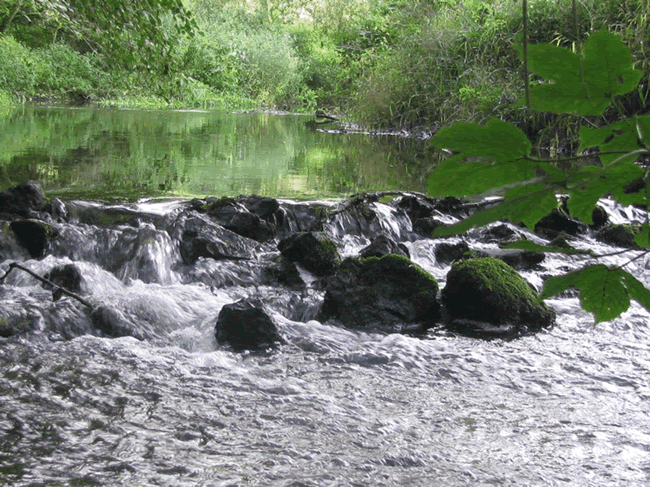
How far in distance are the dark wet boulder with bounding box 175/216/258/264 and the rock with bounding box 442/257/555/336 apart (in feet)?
6.17

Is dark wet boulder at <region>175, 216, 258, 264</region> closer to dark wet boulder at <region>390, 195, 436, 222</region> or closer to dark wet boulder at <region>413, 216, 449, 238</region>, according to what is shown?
dark wet boulder at <region>413, 216, 449, 238</region>

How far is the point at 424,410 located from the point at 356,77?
15587mm

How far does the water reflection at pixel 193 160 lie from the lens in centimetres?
763

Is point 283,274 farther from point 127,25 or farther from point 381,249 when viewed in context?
point 127,25

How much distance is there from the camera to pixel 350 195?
7492 millimetres

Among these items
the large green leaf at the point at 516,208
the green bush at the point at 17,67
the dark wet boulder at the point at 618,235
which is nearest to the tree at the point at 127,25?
the dark wet boulder at the point at 618,235

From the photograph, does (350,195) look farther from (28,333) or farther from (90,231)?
(28,333)

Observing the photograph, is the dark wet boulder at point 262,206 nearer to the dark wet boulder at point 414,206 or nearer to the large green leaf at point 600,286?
the dark wet boulder at point 414,206

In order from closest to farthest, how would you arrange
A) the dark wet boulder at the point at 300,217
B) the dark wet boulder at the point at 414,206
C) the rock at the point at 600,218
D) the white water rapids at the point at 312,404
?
1. the white water rapids at the point at 312,404
2. the dark wet boulder at the point at 300,217
3. the dark wet boulder at the point at 414,206
4. the rock at the point at 600,218

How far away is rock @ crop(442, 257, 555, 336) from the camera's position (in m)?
4.23

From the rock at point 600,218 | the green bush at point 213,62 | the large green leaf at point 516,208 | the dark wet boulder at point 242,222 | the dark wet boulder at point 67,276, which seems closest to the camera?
the large green leaf at point 516,208

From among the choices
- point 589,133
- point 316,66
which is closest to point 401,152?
point 589,133

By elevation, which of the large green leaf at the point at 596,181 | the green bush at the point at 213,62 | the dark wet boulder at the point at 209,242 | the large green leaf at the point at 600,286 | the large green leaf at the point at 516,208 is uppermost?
the green bush at the point at 213,62

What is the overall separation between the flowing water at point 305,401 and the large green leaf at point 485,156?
77.6 inches
